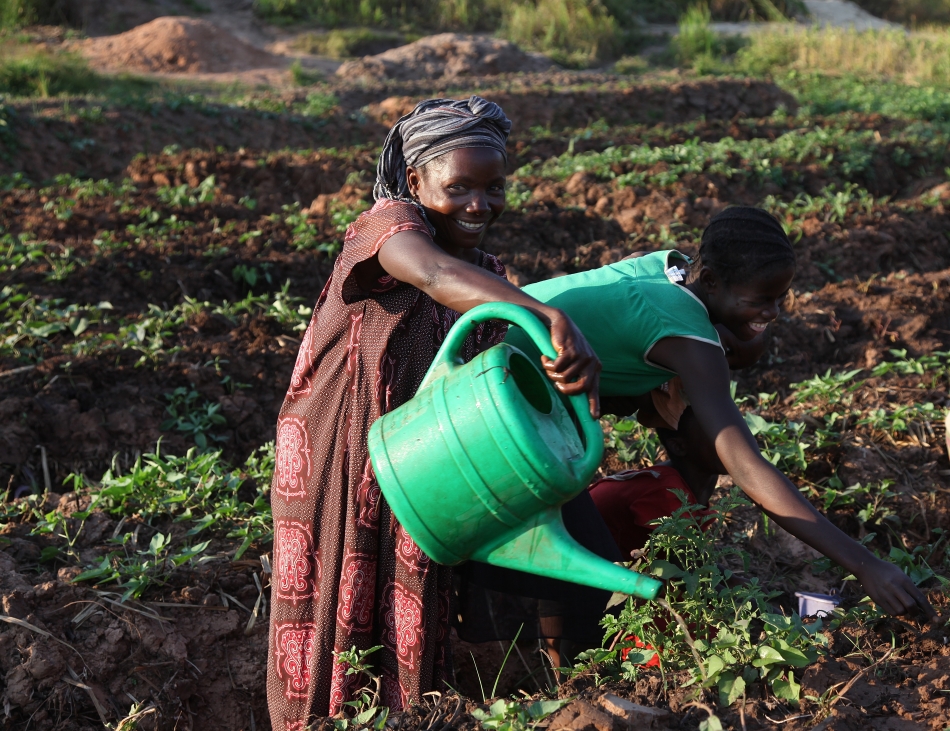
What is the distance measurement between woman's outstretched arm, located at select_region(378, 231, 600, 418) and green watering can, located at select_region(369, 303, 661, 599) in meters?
0.03

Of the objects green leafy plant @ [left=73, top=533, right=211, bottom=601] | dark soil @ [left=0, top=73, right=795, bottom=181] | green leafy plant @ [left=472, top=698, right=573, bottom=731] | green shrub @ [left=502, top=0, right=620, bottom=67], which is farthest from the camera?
green shrub @ [left=502, top=0, right=620, bottom=67]

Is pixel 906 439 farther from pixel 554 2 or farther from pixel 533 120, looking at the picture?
pixel 554 2

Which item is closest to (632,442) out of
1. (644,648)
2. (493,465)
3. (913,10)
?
(644,648)

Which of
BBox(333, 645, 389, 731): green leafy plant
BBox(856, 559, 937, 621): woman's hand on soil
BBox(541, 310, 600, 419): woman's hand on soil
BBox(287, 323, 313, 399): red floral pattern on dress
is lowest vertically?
BBox(333, 645, 389, 731): green leafy plant

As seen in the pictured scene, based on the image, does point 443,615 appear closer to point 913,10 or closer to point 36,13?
point 36,13

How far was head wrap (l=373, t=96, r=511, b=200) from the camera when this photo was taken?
195cm

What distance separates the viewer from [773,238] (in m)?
2.02

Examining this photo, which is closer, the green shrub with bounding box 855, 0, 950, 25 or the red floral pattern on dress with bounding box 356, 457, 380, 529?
the red floral pattern on dress with bounding box 356, 457, 380, 529

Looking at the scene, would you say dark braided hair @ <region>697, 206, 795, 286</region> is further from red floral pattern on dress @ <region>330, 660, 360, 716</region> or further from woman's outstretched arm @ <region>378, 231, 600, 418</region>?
red floral pattern on dress @ <region>330, 660, 360, 716</region>

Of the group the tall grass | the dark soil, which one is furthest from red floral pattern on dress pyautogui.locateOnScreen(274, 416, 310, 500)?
the tall grass

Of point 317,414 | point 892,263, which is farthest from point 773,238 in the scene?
point 892,263

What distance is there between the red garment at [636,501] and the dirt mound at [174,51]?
12.8 metres

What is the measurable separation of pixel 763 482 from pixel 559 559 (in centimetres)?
50

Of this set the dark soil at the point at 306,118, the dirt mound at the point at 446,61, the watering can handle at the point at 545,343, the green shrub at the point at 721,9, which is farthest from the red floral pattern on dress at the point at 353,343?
the green shrub at the point at 721,9
